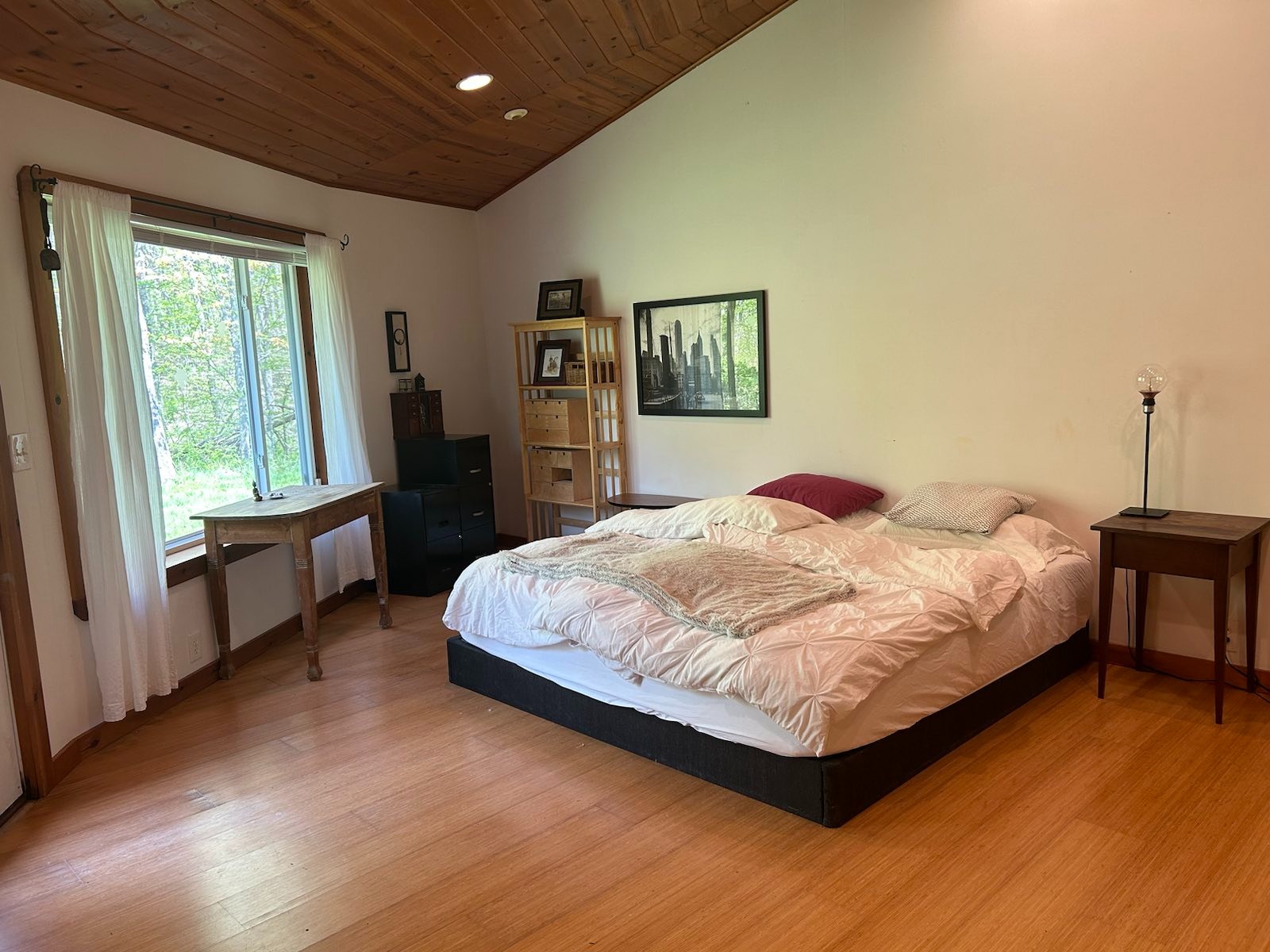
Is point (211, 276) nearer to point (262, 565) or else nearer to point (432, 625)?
point (262, 565)

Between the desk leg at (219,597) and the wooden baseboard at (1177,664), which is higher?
the desk leg at (219,597)

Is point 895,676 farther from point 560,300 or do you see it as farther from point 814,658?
point 560,300

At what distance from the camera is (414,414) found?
5.55 meters

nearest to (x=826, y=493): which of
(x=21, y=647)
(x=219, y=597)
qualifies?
(x=219, y=597)

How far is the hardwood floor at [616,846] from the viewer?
211cm

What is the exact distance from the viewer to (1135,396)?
3496mm

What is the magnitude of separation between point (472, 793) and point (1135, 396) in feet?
9.69

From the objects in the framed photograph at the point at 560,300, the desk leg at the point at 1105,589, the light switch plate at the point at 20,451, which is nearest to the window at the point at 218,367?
the light switch plate at the point at 20,451

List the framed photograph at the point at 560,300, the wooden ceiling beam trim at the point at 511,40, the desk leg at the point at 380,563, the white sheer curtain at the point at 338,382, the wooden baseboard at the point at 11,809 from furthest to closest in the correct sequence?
the framed photograph at the point at 560,300 → the white sheer curtain at the point at 338,382 → the desk leg at the point at 380,563 → the wooden ceiling beam trim at the point at 511,40 → the wooden baseboard at the point at 11,809

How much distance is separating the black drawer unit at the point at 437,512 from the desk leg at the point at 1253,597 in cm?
394

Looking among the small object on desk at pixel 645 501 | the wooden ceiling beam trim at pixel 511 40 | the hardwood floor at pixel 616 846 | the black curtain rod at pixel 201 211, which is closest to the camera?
the hardwood floor at pixel 616 846

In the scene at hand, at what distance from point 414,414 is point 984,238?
3.47m

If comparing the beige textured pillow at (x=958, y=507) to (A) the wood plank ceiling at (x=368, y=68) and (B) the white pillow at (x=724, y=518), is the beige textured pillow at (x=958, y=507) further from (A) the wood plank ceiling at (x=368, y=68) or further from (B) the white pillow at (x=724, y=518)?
(A) the wood plank ceiling at (x=368, y=68)

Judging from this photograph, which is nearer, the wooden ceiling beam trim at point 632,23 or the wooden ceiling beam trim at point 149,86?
the wooden ceiling beam trim at point 149,86
